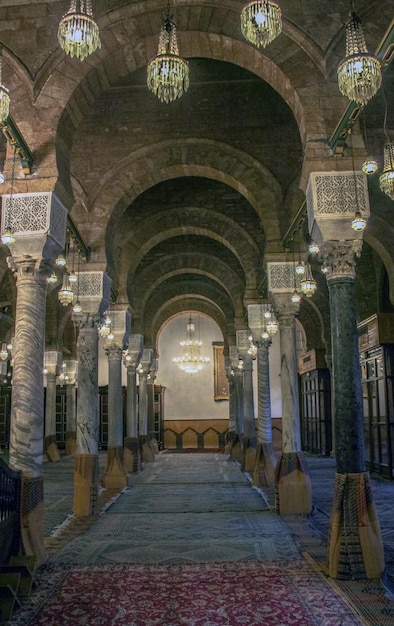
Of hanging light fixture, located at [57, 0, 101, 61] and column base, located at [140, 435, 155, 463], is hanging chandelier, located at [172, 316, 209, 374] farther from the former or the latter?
hanging light fixture, located at [57, 0, 101, 61]

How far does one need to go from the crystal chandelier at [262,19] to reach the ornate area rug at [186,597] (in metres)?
4.54

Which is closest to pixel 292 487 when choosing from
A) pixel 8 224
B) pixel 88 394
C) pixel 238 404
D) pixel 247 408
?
pixel 88 394

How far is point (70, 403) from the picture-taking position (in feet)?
75.1

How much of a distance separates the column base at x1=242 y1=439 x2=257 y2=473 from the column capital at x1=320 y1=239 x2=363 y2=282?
9.32 m

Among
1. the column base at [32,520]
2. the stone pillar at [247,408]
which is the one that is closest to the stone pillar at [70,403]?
the stone pillar at [247,408]

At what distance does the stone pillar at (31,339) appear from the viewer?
6.11 m

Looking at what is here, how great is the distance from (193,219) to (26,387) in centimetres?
942

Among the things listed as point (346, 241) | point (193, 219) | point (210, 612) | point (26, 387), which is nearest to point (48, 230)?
point (26, 387)

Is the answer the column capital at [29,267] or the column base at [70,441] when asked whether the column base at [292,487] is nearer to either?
the column capital at [29,267]

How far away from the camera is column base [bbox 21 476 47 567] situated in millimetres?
5910

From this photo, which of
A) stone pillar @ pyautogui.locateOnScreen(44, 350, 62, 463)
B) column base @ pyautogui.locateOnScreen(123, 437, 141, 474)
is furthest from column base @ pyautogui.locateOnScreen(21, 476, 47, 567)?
stone pillar @ pyautogui.locateOnScreen(44, 350, 62, 463)

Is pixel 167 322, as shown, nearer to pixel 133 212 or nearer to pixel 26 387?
pixel 133 212

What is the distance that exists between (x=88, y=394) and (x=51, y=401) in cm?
1150

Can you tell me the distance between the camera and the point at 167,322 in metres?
27.9
